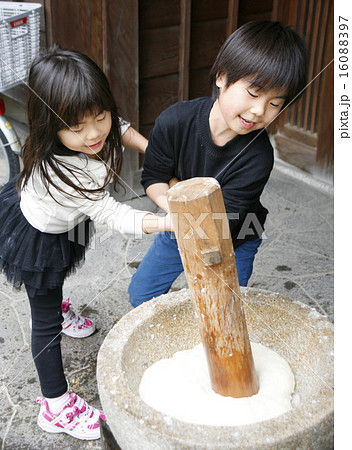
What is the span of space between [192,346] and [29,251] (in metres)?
0.64

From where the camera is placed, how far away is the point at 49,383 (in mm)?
1991

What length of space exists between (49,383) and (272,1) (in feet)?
Answer: 10.4

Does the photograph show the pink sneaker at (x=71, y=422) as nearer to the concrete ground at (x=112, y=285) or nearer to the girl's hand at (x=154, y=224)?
the concrete ground at (x=112, y=285)

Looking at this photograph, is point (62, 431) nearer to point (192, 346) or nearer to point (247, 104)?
point (192, 346)

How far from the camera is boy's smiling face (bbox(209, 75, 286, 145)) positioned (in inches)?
68.9

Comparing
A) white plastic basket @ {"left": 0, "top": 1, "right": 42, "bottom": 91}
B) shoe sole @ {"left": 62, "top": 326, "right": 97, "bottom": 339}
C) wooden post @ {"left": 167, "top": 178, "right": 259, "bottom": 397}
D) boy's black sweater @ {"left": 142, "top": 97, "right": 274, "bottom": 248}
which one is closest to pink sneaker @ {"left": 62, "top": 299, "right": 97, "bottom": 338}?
shoe sole @ {"left": 62, "top": 326, "right": 97, "bottom": 339}

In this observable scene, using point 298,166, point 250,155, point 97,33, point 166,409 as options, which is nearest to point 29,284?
point 166,409

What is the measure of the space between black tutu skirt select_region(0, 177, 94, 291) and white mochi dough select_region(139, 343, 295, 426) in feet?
1.63

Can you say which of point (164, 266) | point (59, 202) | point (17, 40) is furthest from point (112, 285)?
point (17, 40)

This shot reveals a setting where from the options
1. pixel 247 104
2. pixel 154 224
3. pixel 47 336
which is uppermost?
pixel 247 104

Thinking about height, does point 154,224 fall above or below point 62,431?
above

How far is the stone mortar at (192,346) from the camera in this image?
1.29m

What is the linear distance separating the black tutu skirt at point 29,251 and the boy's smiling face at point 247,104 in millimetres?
695

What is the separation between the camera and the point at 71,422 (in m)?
2.02
